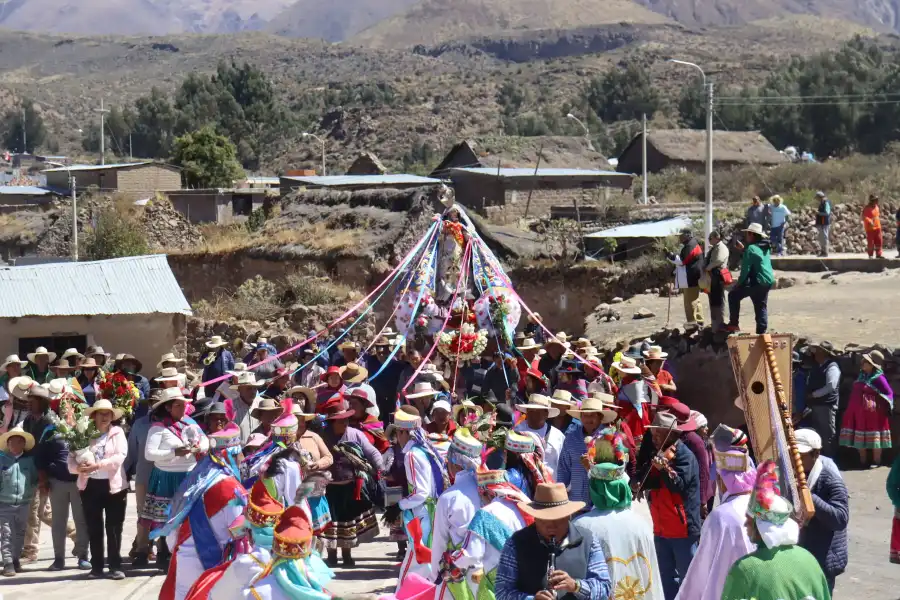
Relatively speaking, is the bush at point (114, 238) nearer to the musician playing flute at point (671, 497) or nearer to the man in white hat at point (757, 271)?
the man in white hat at point (757, 271)

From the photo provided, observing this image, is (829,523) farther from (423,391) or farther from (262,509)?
(423,391)

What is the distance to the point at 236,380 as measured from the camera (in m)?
12.7

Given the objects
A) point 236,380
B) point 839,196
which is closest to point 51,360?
point 236,380

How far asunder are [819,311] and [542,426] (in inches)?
391

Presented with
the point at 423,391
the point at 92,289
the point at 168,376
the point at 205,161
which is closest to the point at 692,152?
the point at 205,161

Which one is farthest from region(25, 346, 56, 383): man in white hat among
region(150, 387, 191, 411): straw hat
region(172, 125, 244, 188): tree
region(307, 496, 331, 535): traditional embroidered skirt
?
region(172, 125, 244, 188): tree

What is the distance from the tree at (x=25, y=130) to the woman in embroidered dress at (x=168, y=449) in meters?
109

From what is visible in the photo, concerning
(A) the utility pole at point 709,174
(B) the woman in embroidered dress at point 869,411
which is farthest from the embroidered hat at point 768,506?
(A) the utility pole at point 709,174

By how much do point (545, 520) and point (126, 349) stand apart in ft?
52.7

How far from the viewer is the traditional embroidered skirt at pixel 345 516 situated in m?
11.0

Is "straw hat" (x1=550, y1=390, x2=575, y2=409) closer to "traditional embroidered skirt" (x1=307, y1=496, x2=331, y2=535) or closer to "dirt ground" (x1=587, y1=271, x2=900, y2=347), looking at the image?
"traditional embroidered skirt" (x1=307, y1=496, x2=331, y2=535)

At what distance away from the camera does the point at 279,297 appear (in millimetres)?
26547

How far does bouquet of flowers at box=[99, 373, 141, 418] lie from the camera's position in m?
13.1

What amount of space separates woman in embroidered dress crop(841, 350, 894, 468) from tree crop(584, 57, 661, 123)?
257 feet
